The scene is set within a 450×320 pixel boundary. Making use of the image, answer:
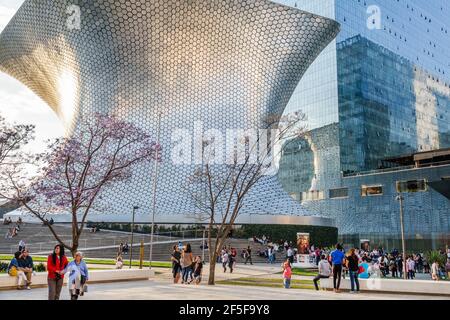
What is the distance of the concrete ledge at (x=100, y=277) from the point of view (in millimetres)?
10688

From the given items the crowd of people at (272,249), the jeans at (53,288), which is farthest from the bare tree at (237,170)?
the jeans at (53,288)

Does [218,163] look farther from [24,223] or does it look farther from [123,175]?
[24,223]

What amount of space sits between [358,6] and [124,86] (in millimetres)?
36655

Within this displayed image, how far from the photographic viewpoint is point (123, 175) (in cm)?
1596

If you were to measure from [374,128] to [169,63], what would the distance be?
31.8 meters

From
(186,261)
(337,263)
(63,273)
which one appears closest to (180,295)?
(63,273)

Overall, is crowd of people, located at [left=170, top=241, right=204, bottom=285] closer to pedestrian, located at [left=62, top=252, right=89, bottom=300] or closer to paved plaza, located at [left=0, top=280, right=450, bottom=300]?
paved plaza, located at [left=0, top=280, right=450, bottom=300]

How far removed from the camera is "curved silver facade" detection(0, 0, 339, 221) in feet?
101

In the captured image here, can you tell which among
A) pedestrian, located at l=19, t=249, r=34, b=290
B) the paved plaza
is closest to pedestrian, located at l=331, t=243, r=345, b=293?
the paved plaza

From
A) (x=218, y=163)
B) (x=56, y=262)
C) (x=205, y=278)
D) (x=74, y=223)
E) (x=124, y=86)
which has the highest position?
(x=124, y=86)

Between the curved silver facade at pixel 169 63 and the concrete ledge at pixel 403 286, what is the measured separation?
2269cm

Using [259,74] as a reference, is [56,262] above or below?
below

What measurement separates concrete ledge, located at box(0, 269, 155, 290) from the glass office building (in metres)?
32.2

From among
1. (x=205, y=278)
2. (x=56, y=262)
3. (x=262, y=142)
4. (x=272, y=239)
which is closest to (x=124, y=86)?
(x=262, y=142)
